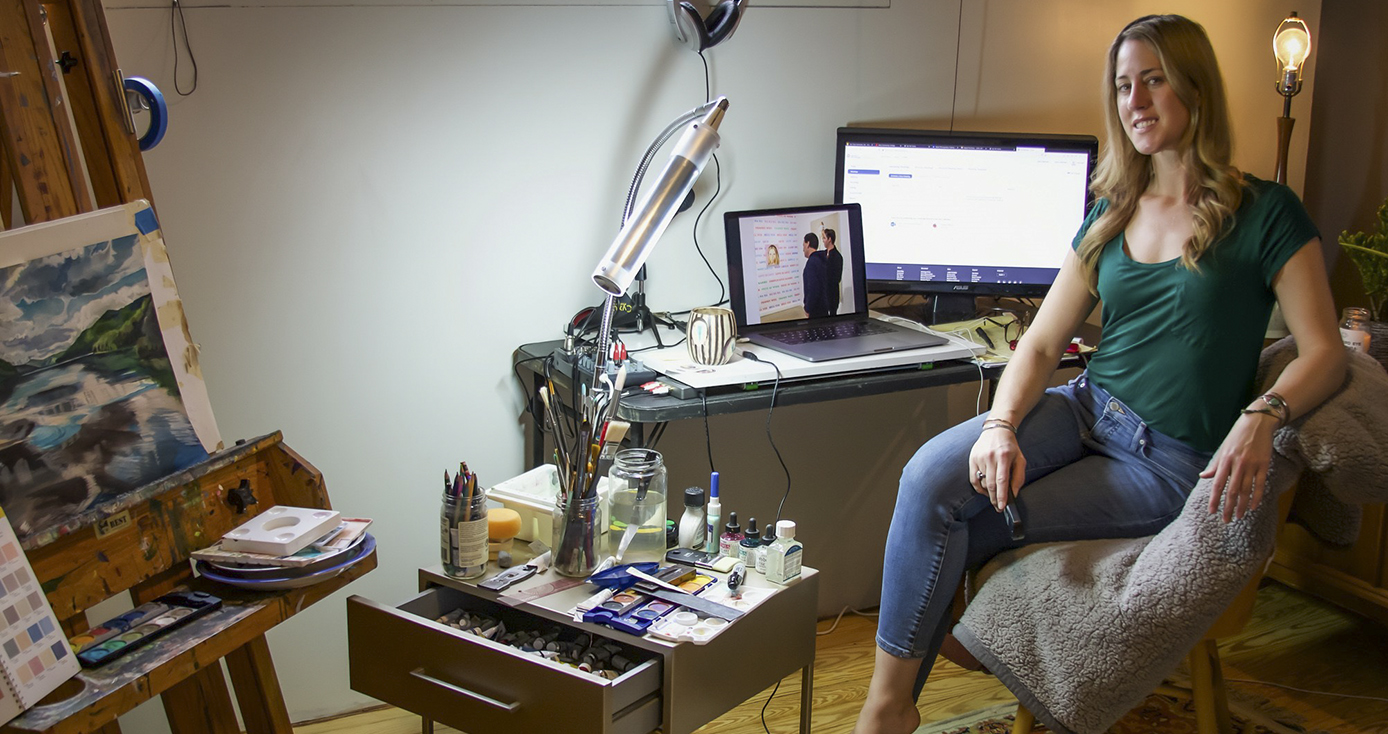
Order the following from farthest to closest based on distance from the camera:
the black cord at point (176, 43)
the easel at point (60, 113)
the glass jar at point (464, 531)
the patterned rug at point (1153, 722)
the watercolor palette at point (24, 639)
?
the patterned rug at point (1153, 722), the black cord at point (176, 43), the glass jar at point (464, 531), the easel at point (60, 113), the watercolor palette at point (24, 639)

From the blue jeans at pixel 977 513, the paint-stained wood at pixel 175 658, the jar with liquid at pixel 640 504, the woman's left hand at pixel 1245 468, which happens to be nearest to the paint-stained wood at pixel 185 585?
the paint-stained wood at pixel 175 658

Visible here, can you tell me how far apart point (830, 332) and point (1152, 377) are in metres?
0.63

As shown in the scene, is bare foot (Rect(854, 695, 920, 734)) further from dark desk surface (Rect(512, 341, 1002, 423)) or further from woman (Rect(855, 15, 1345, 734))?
dark desk surface (Rect(512, 341, 1002, 423))

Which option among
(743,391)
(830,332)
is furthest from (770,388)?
(830,332)

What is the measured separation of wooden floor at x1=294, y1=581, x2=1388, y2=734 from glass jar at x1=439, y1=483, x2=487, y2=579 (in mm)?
628

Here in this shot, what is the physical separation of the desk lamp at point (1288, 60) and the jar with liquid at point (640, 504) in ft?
6.17

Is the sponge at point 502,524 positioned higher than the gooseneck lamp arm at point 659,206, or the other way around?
the gooseneck lamp arm at point 659,206

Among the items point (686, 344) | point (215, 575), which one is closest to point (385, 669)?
point (215, 575)

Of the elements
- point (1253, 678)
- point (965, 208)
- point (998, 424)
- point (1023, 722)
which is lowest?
point (1253, 678)

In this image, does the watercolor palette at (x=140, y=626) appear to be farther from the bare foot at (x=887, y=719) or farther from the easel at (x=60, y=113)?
the bare foot at (x=887, y=719)

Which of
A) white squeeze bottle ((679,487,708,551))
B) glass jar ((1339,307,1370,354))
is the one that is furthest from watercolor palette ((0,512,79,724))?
glass jar ((1339,307,1370,354))

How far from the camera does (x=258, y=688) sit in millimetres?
1464

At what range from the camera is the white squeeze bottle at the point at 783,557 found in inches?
62.6

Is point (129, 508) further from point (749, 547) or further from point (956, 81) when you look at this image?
point (956, 81)
